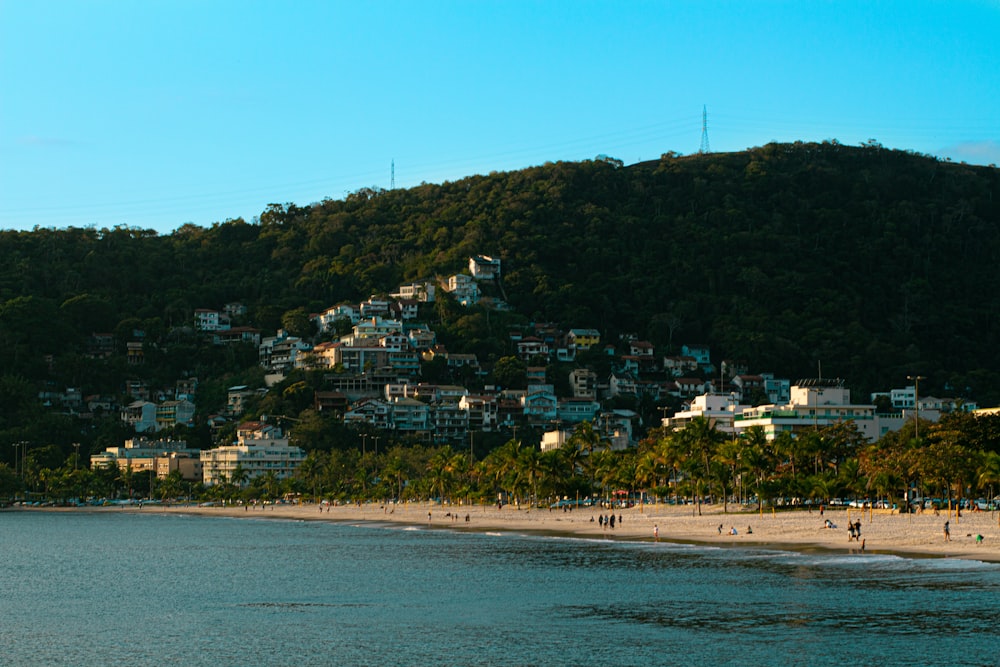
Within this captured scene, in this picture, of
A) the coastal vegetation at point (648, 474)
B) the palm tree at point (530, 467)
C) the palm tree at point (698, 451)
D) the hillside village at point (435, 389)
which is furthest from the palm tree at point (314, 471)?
the palm tree at point (698, 451)

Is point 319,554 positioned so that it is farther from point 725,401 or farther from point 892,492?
point 725,401

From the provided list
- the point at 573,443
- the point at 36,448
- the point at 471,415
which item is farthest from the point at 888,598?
the point at 36,448

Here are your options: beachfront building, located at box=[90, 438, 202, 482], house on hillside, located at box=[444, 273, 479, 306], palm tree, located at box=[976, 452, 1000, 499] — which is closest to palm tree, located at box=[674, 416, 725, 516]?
palm tree, located at box=[976, 452, 1000, 499]

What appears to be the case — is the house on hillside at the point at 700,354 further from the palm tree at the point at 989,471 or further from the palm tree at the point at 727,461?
the palm tree at the point at 989,471

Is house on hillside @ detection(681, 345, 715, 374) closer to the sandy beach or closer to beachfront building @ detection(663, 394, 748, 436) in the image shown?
beachfront building @ detection(663, 394, 748, 436)

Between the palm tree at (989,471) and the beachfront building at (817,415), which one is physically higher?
the beachfront building at (817,415)

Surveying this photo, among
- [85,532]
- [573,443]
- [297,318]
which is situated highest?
[297,318]
